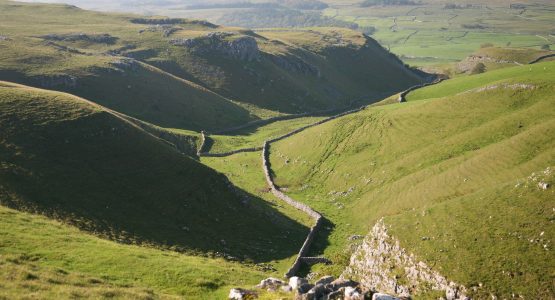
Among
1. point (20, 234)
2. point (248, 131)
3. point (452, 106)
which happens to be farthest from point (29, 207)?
point (248, 131)

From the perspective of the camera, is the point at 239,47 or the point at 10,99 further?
the point at 239,47

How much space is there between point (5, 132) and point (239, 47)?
142m

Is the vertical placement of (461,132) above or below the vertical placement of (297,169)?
above

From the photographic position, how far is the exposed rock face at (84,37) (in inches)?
6806

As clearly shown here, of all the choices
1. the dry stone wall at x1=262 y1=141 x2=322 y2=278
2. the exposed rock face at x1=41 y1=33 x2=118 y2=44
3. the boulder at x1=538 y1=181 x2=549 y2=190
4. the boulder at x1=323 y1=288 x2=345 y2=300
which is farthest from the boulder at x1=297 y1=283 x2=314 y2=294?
the exposed rock face at x1=41 y1=33 x2=118 y2=44

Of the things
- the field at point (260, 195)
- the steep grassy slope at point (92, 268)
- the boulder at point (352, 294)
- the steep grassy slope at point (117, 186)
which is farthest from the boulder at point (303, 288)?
the steep grassy slope at point (117, 186)

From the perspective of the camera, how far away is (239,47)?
198m

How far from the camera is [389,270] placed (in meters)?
39.9

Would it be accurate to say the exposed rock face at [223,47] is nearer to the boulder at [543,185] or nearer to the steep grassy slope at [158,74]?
the steep grassy slope at [158,74]

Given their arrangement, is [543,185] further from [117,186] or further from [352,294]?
[117,186]

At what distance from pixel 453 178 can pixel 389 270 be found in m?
24.0

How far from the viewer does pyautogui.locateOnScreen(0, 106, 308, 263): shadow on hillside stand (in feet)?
177

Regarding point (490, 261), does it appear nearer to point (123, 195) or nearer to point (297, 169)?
point (123, 195)

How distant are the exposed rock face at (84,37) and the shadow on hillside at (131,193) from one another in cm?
11768
